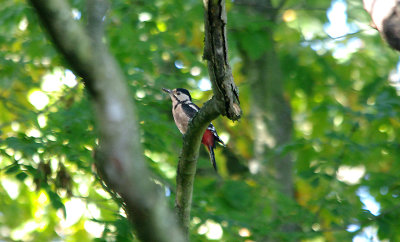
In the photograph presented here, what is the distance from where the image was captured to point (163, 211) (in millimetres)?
1902

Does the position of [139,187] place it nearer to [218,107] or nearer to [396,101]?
[218,107]

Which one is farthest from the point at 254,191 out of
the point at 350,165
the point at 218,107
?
the point at 218,107

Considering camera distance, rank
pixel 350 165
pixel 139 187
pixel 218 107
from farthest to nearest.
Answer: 1. pixel 350 165
2. pixel 218 107
3. pixel 139 187

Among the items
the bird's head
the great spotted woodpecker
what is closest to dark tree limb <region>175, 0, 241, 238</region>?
the great spotted woodpecker

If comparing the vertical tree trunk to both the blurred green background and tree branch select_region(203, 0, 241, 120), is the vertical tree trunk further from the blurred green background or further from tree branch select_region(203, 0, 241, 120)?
tree branch select_region(203, 0, 241, 120)

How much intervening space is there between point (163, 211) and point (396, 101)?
5167 mm

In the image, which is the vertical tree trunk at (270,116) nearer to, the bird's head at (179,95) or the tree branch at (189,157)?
the bird's head at (179,95)

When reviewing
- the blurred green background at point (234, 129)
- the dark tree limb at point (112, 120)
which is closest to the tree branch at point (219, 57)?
the dark tree limb at point (112, 120)

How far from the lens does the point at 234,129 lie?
9711 mm

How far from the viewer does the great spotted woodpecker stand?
23.0 feet

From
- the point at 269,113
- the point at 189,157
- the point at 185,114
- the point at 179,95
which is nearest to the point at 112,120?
the point at 189,157

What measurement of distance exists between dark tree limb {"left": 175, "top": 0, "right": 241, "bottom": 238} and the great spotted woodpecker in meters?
2.94

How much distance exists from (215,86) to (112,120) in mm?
1481

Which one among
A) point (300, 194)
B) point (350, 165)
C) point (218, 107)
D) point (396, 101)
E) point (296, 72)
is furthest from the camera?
point (300, 194)
